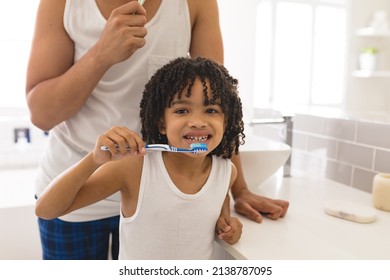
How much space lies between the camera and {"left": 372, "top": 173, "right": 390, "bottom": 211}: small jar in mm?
705

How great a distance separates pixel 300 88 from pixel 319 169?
1202 mm

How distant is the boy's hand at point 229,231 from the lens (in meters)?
0.55

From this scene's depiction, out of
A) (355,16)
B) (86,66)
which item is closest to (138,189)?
(86,66)

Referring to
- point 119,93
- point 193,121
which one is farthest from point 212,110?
point 119,93

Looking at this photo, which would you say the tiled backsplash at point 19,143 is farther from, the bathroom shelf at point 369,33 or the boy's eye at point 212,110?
the bathroom shelf at point 369,33

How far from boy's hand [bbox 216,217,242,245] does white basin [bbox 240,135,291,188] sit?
20cm

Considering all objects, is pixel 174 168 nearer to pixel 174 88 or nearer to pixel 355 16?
pixel 174 88

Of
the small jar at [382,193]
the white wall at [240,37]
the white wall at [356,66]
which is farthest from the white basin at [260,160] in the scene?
the white wall at [356,66]

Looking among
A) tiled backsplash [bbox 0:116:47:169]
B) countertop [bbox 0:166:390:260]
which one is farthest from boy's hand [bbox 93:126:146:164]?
tiled backsplash [bbox 0:116:47:169]

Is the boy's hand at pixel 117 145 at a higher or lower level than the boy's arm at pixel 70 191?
higher

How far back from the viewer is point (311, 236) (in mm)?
583

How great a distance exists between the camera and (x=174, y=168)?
21.9 inches

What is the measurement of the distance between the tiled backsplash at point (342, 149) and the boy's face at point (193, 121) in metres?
0.47

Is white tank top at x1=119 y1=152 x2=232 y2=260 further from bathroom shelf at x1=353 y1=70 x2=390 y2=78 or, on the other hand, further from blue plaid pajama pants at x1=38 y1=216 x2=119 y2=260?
bathroom shelf at x1=353 y1=70 x2=390 y2=78
